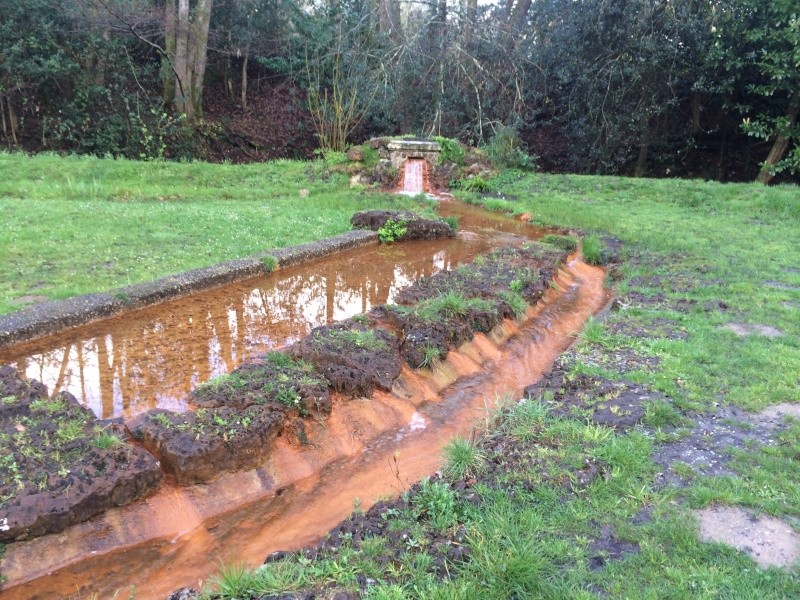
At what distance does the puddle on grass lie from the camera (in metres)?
4.40

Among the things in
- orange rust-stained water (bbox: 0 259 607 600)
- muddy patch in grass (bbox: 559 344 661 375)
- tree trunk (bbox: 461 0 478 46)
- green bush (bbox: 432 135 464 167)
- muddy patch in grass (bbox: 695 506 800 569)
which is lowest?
orange rust-stained water (bbox: 0 259 607 600)

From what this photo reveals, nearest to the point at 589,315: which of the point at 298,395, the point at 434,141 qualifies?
the point at 298,395

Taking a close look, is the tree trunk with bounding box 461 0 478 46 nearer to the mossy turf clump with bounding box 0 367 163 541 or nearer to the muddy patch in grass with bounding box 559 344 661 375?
the muddy patch in grass with bounding box 559 344 661 375

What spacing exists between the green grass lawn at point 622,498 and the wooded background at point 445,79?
32.9ft

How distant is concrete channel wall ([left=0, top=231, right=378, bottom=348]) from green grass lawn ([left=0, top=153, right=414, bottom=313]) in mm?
345

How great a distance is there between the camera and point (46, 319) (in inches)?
197

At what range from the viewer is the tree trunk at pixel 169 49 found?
595 inches

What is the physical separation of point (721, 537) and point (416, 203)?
30.8 feet

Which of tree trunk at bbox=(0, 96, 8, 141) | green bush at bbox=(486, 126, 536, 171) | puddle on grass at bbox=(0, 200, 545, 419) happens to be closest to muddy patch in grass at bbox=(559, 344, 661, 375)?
puddle on grass at bbox=(0, 200, 545, 419)

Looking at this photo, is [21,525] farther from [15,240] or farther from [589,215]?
[589,215]

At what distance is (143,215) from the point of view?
354 inches

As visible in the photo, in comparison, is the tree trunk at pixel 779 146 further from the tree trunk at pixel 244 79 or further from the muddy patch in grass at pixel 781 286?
the tree trunk at pixel 244 79

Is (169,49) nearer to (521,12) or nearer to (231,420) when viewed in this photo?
(521,12)

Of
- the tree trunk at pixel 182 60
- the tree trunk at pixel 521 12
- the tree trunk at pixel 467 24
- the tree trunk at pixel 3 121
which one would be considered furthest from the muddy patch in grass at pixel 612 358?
the tree trunk at pixel 521 12
